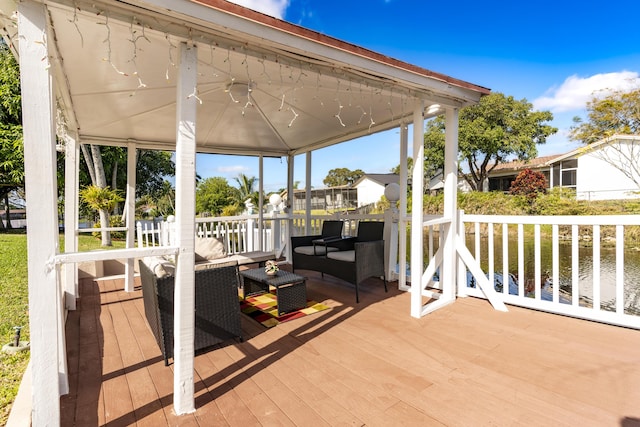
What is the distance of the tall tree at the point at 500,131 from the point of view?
828 inches

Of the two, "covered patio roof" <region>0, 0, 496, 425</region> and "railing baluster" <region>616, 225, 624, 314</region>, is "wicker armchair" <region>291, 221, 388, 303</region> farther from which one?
"railing baluster" <region>616, 225, 624, 314</region>

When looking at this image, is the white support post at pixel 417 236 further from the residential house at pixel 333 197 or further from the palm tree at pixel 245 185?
the residential house at pixel 333 197

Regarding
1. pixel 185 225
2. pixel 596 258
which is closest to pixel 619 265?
pixel 596 258

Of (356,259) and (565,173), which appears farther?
(565,173)

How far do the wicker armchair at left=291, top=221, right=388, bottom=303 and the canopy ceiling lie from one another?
1469 mm

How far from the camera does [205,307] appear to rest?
250 centimetres

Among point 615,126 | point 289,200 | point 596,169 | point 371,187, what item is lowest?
point 289,200

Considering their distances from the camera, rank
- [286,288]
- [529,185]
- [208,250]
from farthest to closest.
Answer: [529,185] → [208,250] → [286,288]

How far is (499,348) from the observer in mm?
2518

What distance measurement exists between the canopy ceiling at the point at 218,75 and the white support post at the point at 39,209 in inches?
8.2

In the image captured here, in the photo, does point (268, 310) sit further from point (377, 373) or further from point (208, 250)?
point (377, 373)

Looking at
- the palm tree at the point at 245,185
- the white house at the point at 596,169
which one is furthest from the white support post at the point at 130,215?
the palm tree at the point at 245,185

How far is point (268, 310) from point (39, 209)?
2.37 m

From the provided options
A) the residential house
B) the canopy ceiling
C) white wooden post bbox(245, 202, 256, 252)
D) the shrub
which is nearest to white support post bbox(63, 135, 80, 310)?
the canopy ceiling
